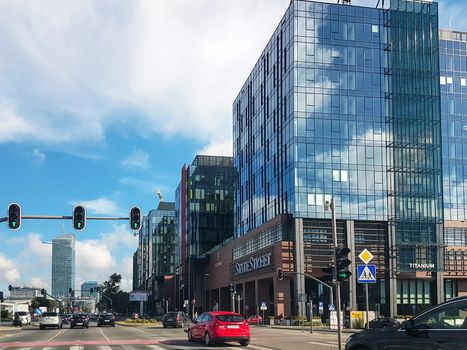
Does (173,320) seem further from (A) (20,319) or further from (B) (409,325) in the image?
(B) (409,325)

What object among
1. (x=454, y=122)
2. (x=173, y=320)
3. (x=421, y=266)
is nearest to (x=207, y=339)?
(x=173, y=320)

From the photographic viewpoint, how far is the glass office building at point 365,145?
68.6 meters

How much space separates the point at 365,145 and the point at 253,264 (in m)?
21.3

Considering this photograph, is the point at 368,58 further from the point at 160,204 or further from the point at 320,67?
the point at 160,204

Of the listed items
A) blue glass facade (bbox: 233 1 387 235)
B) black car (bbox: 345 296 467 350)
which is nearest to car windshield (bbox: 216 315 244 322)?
black car (bbox: 345 296 467 350)

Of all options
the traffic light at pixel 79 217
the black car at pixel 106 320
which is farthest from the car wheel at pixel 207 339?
the black car at pixel 106 320

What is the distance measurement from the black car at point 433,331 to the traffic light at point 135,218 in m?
17.8

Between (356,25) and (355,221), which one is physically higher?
(356,25)

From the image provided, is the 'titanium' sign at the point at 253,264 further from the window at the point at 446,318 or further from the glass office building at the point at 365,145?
the window at the point at 446,318

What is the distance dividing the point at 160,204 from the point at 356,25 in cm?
11593

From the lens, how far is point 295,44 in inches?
2749

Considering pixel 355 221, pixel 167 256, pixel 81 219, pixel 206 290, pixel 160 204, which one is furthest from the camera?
pixel 160 204

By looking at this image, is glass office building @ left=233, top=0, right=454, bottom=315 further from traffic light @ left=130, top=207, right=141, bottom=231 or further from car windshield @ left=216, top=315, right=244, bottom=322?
car windshield @ left=216, top=315, right=244, bottom=322

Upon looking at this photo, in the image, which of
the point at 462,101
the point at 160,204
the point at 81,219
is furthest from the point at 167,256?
the point at 81,219
